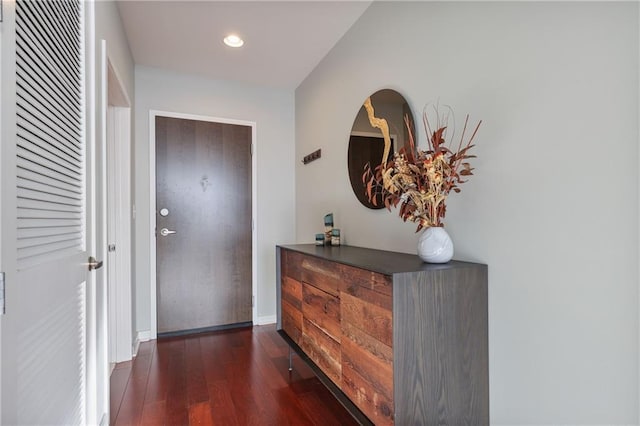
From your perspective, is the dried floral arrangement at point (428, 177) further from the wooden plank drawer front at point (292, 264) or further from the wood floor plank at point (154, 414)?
the wood floor plank at point (154, 414)

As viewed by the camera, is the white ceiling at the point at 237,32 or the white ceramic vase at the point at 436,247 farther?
the white ceiling at the point at 237,32

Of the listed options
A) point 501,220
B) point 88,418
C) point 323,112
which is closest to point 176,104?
point 323,112

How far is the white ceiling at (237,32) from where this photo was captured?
2.14 m

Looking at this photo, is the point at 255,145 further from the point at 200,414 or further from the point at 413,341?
the point at 413,341

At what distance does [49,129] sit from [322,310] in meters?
1.39

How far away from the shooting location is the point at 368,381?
137 cm

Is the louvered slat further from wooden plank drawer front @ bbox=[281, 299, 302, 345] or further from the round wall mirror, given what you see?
the round wall mirror

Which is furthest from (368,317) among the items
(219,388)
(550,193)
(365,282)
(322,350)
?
(219,388)

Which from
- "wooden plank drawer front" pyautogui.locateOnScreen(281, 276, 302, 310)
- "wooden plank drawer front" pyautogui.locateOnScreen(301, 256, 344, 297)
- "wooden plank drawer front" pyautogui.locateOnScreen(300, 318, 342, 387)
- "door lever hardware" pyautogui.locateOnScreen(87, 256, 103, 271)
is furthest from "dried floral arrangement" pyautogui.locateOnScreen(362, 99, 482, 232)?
"door lever hardware" pyautogui.locateOnScreen(87, 256, 103, 271)

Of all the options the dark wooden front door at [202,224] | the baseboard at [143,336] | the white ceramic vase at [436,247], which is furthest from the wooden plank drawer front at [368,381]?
the baseboard at [143,336]

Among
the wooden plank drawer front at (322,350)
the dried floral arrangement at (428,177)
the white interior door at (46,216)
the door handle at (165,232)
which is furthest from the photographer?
the door handle at (165,232)

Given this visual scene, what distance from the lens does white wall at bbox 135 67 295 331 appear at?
116 inches

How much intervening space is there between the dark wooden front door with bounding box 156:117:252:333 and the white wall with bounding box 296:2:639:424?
83.9 inches

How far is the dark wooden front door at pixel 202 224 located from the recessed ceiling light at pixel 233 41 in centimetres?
85
